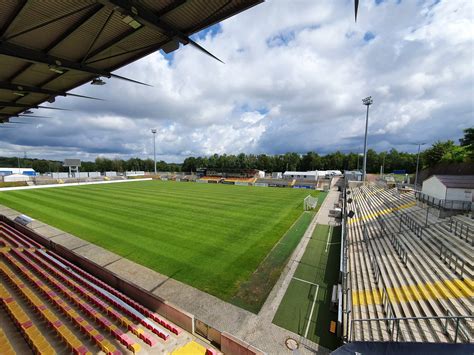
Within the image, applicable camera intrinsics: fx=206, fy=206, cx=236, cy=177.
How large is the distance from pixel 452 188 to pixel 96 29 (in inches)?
953

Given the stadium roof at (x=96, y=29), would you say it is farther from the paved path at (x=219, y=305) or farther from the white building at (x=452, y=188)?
the white building at (x=452, y=188)

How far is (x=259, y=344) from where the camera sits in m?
6.68

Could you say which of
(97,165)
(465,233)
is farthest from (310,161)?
(97,165)

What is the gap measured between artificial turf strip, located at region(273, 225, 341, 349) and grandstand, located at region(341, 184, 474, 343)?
0.74m

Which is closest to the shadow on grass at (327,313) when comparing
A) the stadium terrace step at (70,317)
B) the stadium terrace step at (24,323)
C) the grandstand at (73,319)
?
the grandstand at (73,319)

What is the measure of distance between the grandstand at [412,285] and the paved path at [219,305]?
232 cm

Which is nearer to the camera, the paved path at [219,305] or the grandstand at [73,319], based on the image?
the grandstand at [73,319]

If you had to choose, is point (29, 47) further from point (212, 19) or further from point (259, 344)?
point (259, 344)

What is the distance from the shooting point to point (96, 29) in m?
4.98

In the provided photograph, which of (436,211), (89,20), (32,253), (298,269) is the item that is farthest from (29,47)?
(436,211)

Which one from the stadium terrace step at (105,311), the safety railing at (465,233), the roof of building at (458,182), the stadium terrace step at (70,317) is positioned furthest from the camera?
the roof of building at (458,182)

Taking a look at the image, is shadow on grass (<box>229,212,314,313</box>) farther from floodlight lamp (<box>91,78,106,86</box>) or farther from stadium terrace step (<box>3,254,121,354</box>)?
floodlight lamp (<box>91,78,106,86</box>)

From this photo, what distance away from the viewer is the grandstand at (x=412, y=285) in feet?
20.3

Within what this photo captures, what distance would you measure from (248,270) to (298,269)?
2824 mm
